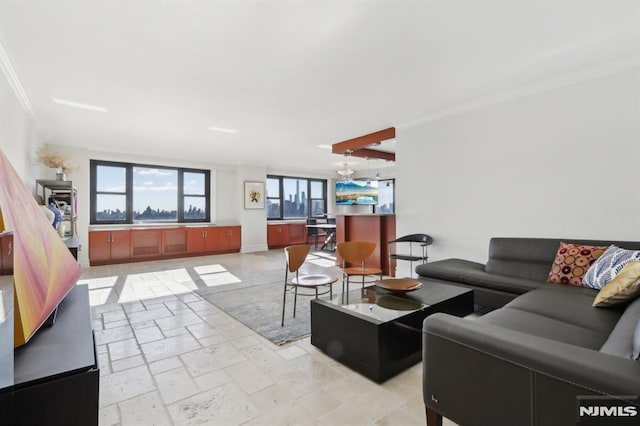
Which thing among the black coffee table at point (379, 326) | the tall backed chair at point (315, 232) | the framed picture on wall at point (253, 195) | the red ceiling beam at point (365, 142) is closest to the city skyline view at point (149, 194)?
the framed picture on wall at point (253, 195)

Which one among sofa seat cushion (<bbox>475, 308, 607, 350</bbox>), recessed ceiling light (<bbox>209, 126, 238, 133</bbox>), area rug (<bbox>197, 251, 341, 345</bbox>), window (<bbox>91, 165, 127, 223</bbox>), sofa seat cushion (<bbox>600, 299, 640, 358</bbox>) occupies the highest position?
recessed ceiling light (<bbox>209, 126, 238, 133</bbox>)

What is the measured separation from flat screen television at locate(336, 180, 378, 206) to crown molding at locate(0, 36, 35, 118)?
735 centimetres

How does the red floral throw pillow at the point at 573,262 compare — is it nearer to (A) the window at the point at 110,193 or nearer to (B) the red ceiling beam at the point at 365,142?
(B) the red ceiling beam at the point at 365,142

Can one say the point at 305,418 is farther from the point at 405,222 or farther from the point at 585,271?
the point at 405,222

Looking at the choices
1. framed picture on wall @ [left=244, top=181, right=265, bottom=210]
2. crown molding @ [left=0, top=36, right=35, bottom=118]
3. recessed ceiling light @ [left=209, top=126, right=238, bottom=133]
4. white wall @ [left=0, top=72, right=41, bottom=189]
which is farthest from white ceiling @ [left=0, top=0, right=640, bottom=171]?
framed picture on wall @ [left=244, top=181, right=265, bottom=210]

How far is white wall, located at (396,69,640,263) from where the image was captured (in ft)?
9.80

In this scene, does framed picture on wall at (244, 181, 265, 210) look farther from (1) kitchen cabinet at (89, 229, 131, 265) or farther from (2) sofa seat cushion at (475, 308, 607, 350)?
(2) sofa seat cushion at (475, 308, 607, 350)

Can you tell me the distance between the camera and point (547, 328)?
1750 mm

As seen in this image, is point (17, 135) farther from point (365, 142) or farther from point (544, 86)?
point (544, 86)

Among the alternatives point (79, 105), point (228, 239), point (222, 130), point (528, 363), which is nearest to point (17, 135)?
point (79, 105)

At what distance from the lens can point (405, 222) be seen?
15.9ft

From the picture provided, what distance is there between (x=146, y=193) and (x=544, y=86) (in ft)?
25.8

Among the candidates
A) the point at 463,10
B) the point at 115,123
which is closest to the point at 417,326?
the point at 463,10

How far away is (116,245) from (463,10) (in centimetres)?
725
